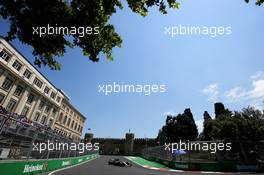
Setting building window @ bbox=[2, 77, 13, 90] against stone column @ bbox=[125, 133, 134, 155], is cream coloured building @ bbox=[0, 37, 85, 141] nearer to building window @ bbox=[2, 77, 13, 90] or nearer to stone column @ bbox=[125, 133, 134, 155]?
building window @ bbox=[2, 77, 13, 90]

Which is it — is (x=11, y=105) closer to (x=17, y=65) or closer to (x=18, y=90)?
(x=18, y=90)

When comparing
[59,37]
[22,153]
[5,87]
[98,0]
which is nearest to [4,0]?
[59,37]

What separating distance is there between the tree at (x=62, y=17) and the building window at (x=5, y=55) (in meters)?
27.3

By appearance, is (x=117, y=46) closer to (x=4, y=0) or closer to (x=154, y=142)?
(x=4, y=0)

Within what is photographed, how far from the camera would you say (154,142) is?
7344 centimetres

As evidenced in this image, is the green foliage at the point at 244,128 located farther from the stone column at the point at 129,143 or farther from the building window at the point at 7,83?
the building window at the point at 7,83

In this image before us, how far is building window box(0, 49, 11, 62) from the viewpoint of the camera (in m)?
30.9

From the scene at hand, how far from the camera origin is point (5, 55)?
31750mm

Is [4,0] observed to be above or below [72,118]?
below

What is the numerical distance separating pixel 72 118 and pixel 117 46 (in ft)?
197

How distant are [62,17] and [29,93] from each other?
36914mm

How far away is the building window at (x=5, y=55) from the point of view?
1217 inches

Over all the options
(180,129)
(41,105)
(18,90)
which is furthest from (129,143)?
(18,90)

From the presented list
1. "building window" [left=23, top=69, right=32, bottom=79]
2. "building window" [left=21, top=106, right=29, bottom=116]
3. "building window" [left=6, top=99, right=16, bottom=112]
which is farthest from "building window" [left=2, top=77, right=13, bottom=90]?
"building window" [left=21, top=106, right=29, bottom=116]
